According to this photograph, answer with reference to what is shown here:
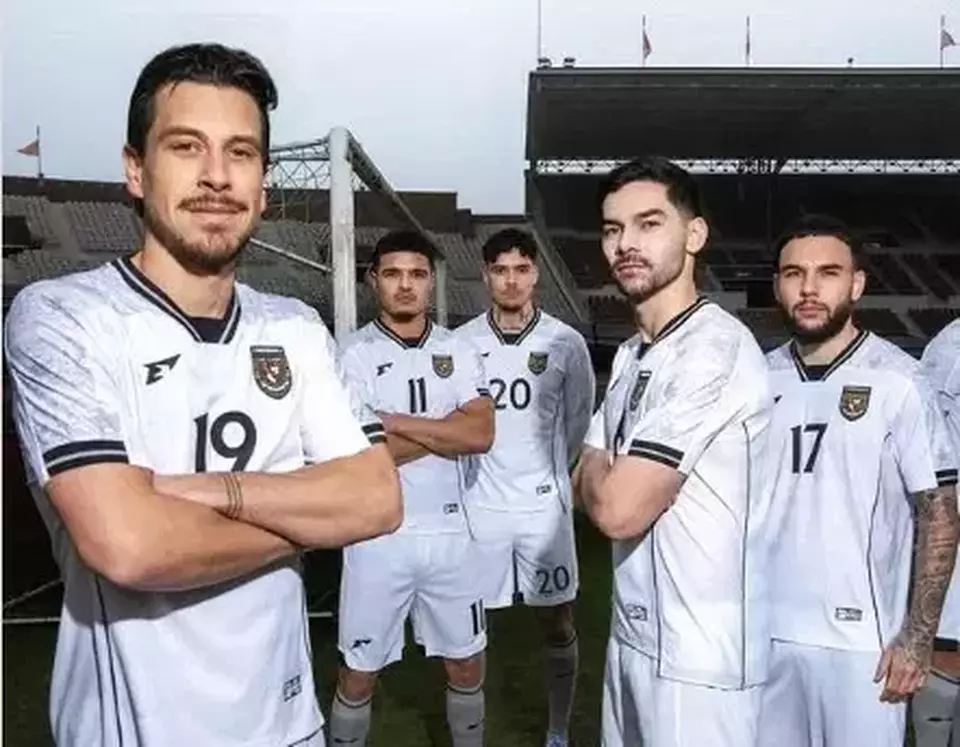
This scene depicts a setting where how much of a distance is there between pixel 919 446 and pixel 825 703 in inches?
26.9

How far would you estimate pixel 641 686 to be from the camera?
2354mm

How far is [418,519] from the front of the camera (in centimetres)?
436

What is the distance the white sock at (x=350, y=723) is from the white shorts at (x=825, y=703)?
5.85 ft

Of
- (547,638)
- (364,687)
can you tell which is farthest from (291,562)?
(547,638)

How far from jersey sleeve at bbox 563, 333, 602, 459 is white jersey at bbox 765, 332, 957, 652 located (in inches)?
94.8

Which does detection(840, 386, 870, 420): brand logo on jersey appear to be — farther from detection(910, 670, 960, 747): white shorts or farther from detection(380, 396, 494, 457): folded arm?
detection(380, 396, 494, 457): folded arm

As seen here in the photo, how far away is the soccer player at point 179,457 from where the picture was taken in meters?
1.60

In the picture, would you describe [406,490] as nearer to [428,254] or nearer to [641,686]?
[428,254]

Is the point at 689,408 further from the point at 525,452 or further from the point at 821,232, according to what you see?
the point at 525,452

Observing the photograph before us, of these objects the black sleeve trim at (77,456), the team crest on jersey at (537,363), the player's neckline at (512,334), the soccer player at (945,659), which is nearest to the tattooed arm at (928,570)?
the soccer player at (945,659)

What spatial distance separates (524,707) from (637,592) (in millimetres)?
2997

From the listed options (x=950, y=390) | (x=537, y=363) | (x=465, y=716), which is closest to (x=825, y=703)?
(x=950, y=390)

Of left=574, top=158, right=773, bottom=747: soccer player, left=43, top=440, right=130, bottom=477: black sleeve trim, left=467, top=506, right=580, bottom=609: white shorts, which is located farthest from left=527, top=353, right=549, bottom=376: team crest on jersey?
left=43, top=440, right=130, bottom=477: black sleeve trim

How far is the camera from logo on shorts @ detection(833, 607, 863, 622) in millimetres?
2777
